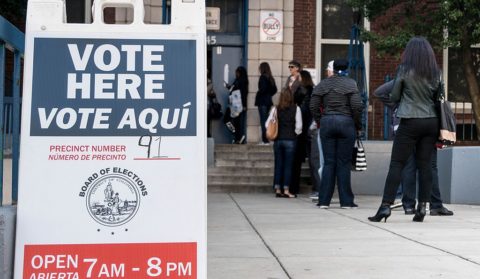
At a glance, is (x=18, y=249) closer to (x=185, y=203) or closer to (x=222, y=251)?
(x=185, y=203)

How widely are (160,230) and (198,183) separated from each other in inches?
11.1

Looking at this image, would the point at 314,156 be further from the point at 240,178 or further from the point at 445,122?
the point at 445,122

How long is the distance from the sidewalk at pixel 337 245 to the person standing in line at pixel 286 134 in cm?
239

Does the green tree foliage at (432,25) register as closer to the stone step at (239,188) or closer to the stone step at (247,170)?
the stone step at (247,170)

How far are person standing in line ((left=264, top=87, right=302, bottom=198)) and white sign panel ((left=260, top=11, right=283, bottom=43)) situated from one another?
4125mm

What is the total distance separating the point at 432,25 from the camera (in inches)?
584

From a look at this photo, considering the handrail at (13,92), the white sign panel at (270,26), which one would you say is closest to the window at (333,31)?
the white sign panel at (270,26)

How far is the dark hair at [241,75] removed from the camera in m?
16.5

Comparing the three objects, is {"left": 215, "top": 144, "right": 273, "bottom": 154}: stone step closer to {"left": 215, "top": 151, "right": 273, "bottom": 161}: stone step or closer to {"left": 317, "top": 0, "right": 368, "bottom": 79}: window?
{"left": 215, "top": 151, "right": 273, "bottom": 161}: stone step

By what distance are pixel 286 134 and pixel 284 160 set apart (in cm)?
40

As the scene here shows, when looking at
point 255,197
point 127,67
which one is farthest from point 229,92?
point 127,67

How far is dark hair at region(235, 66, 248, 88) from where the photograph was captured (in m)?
16.5

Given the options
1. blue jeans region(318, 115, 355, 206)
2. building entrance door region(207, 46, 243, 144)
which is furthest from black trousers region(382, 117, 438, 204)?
building entrance door region(207, 46, 243, 144)

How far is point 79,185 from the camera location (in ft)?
13.1
